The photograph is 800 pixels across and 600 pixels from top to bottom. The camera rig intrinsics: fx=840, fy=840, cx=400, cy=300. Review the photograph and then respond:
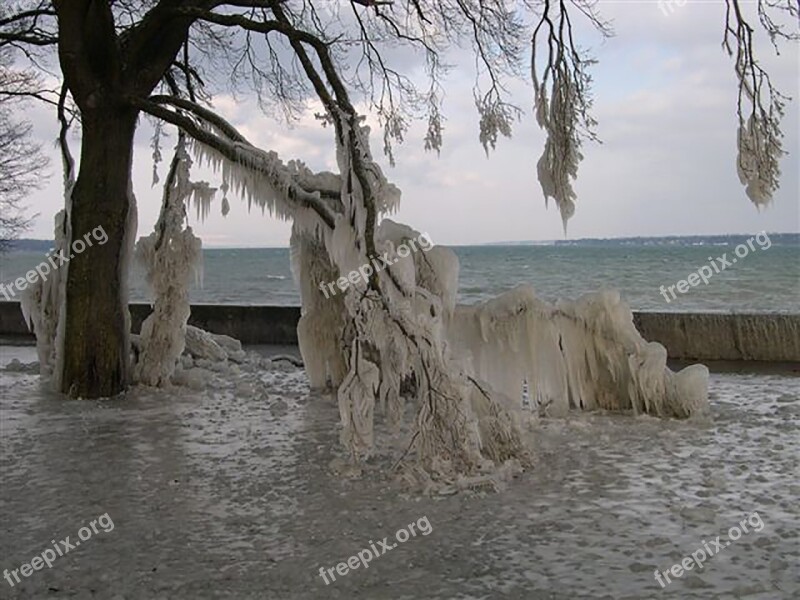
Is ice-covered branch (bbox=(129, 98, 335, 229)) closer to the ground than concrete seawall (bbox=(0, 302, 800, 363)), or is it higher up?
higher up

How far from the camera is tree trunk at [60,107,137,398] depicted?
1052 cm

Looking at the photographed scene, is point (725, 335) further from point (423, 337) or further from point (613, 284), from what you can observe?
point (613, 284)

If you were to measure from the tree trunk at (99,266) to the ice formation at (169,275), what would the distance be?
0.64 metres

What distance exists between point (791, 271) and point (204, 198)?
40611 millimetres

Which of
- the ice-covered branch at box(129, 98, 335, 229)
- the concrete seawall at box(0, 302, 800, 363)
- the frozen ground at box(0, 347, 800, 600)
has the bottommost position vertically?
the frozen ground at box(0, 347, 800, 600)

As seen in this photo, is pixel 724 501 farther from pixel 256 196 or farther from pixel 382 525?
pixel 256 196

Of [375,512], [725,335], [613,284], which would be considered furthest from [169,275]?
[613,284]

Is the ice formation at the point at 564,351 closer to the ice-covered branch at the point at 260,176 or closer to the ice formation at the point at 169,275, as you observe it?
the ice-covered branch at the point at 260,176

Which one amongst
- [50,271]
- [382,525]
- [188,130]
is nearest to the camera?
[382,525]

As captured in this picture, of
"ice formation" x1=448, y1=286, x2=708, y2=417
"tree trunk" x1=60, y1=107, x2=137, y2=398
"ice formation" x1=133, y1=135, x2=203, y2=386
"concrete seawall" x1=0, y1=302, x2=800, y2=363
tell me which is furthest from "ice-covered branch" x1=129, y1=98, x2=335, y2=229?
"concrete seawall" x1=0, y1=302, x2=800, y2=363

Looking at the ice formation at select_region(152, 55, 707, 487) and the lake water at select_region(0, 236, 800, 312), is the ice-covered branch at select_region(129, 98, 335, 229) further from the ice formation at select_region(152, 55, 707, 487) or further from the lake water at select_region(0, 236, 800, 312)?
the lake water at select_region(0, 236, 800, 312)

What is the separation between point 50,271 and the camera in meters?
11.6

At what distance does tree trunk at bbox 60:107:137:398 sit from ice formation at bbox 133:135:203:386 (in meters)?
0.64

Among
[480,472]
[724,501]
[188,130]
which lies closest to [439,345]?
[480,472]
